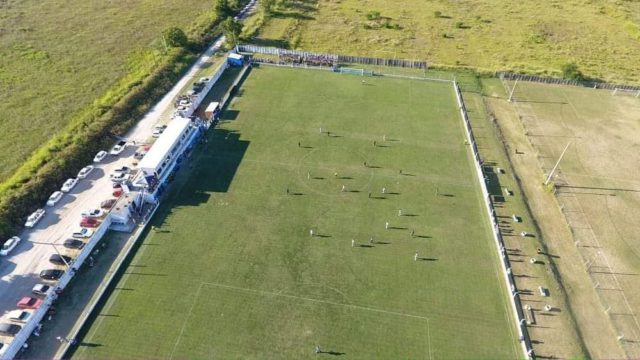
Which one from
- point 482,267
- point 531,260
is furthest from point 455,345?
point 531,260

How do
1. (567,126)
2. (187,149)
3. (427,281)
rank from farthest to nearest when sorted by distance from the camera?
1. (567,126)
2. (187,149)
3. (427,281)

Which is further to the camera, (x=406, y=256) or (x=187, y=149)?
(x=187, y=149)

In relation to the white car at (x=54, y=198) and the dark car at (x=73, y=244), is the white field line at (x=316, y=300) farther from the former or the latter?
the white car at (x=54, y=198)

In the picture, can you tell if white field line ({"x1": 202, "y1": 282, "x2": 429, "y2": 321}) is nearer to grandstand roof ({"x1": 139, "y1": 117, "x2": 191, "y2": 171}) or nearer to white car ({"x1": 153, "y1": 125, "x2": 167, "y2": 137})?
grandstand roof ({"x1": 139, "y1": 117, "x2": 191, "y2": 171})

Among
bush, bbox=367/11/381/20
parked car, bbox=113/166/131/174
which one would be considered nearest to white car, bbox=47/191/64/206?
parked car, bbox=113/166/131/174

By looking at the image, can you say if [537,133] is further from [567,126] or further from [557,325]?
[557,325]

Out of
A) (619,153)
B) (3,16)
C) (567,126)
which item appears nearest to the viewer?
(619,153)

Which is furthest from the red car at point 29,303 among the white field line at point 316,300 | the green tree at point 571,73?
the green tree at point 571,73
